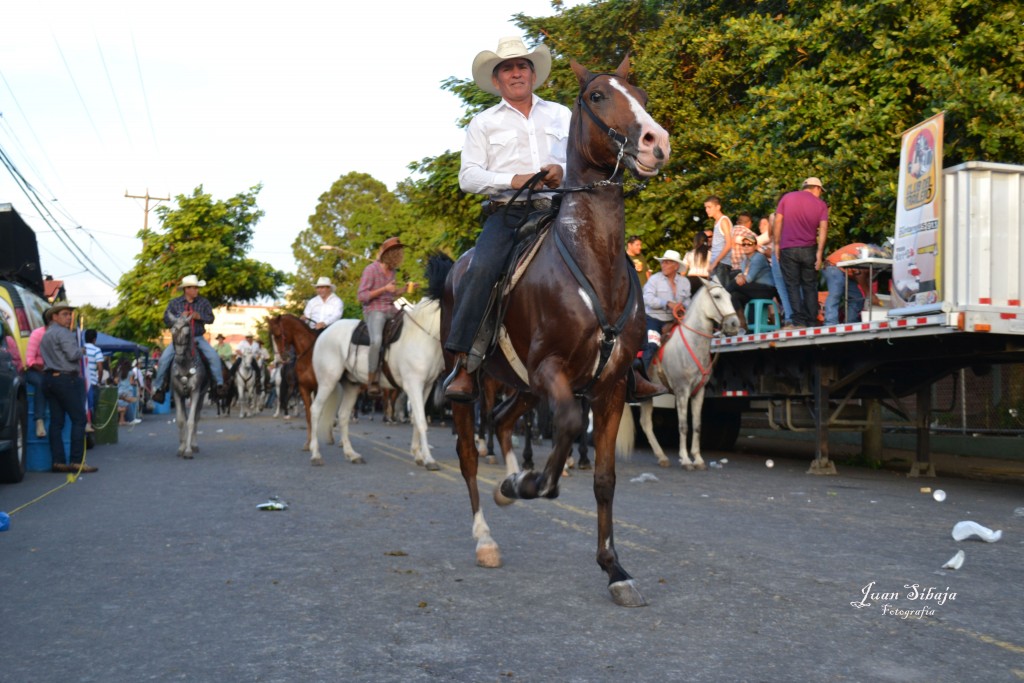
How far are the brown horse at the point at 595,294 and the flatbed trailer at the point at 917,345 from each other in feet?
18.9

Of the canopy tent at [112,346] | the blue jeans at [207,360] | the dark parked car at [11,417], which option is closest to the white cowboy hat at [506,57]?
the dark parked car at [11,417]

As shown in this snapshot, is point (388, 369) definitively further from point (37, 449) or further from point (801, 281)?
point (801, 281)

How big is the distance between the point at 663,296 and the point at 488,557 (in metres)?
9.52

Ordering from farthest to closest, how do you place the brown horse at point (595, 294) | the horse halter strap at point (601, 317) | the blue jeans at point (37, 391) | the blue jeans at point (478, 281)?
the blue jeans at point (37, 391) < the blue jeans at point (478, 281) < the horse halter strap at point (601, 317) < the brown horse at point (595, 294)

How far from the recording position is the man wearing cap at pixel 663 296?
15.3m

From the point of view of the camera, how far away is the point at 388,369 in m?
14.8

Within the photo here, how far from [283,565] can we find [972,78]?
13.1 metres

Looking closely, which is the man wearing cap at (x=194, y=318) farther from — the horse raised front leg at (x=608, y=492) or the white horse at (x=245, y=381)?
the white horse at (x=245, y=381)

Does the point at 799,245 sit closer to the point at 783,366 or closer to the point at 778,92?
the point at 783,366

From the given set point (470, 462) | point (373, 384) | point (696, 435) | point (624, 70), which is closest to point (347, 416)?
point (373, 384)

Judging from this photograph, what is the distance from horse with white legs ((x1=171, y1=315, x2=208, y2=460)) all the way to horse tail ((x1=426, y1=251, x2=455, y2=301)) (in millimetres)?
9196

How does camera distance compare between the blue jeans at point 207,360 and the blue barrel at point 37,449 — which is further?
the blue jeans at point 207,360

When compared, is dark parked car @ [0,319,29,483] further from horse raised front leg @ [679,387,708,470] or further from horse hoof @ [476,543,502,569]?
horse raised front leg @ [679,387,708,470]

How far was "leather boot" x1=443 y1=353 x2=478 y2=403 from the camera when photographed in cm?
648
